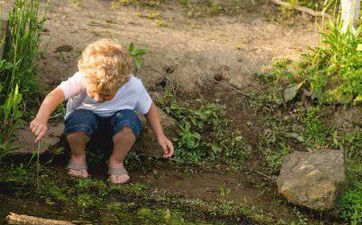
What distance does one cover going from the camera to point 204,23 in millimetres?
7719

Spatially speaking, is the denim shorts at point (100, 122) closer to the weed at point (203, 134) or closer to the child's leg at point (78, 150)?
the child's leg at point (78, 150)

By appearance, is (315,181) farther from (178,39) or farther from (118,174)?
(178,39)

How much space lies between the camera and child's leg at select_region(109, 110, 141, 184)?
185 inches

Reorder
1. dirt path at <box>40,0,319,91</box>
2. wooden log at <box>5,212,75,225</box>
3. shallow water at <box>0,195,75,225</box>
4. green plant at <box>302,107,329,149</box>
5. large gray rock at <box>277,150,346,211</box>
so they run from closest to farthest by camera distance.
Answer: wooden log at <box>5,212,75,225</box> < shallow water at <box>0,195,75,225</box> < large gray rock at <box>277,150,346,211</box> < green plant at <box>302,107,329,149</box> < dirt path at <box>40,0,319,91</box>

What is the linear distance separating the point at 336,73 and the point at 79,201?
3.09m

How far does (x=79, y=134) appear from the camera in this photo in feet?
15.2

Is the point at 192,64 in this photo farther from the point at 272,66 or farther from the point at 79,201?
the point at 79,201

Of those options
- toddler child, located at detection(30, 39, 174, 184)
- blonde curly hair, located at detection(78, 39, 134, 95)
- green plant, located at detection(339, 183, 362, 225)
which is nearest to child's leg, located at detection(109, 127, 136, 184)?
toddler child, located at detection(30, 39, 174, 184)

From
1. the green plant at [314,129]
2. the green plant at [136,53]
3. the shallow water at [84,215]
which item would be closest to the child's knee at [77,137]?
the shallow water at [84,215]

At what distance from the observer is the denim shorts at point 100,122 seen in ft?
15.1

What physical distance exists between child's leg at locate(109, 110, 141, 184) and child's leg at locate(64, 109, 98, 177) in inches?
7.1

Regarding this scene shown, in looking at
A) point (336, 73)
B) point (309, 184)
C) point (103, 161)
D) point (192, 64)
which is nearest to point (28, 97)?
point (103, 161)

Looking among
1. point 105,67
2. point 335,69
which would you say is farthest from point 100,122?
point 335,69

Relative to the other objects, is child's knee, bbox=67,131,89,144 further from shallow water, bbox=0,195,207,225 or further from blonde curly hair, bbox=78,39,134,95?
shallow water, bbox=0,195,207,225
